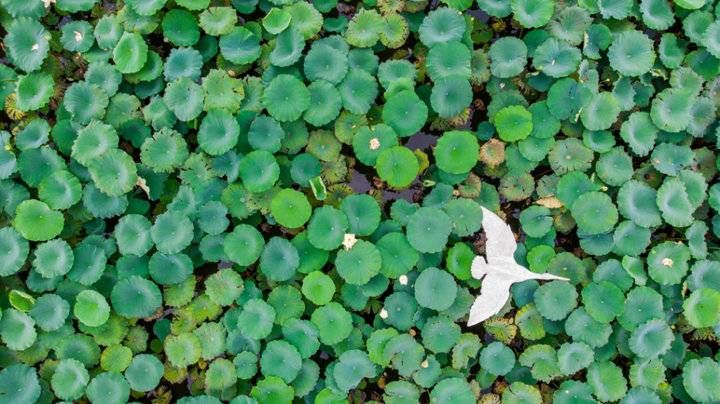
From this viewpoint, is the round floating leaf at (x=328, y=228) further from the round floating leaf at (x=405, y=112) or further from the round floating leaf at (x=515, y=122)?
the round floating leaf at (x=515, y=122)

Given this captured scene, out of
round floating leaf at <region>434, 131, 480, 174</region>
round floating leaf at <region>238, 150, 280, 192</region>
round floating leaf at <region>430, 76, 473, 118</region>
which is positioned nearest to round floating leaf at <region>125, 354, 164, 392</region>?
round floating leaf at <region>238, 150, 280, 192</region>

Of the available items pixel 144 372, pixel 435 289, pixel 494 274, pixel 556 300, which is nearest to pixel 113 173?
pixel 144 372

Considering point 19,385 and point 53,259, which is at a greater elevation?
point 53,259

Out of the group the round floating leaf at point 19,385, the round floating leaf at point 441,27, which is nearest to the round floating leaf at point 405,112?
the round floating leaf at point 441,27

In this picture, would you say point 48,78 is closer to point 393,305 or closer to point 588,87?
point 393,305

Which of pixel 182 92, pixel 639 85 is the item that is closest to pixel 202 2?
pixel 182 92

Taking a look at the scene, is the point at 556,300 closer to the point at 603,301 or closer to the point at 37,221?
the point at 603,301

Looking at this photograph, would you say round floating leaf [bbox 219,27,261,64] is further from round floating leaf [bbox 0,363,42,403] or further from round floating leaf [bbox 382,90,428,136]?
round floating leaf [bbox 0,363,42,403]

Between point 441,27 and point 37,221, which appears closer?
point 37,221
